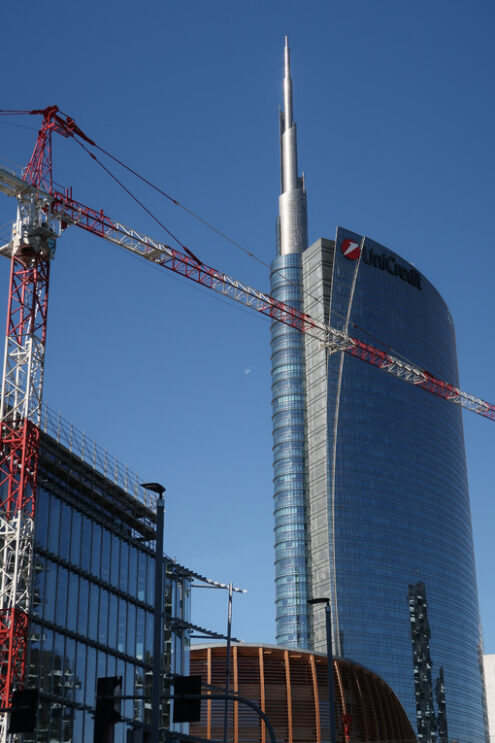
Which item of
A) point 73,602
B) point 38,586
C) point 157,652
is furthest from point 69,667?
point 157,652

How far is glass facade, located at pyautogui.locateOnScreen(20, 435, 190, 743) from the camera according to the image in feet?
210

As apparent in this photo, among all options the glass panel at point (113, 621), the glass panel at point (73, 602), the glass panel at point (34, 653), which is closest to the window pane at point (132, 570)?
the glass panel at point (113, 621)

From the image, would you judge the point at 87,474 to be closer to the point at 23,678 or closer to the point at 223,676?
the point at 23,678

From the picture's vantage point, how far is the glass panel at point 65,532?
67.5 meters

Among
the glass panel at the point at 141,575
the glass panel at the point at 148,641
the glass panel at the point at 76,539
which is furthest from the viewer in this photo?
the glass panel at the point at 141,575

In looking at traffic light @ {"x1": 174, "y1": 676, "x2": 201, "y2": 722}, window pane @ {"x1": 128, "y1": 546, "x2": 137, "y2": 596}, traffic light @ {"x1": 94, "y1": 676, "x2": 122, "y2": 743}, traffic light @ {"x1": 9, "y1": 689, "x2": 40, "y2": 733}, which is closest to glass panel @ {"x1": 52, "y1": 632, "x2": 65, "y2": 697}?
window pane @ {"x1": 128, "y1": 546, "x2": 137, "y2": 596}

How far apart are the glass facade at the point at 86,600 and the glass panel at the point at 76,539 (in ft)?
0.27

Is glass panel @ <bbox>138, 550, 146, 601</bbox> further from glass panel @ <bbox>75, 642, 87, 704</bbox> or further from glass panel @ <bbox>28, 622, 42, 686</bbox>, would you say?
glass panel @ <bbox>28, 622, 42, 686</bbox>

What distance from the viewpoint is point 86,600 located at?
69.3 metres

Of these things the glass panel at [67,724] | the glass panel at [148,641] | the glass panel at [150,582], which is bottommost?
the glass panel at [67,724]

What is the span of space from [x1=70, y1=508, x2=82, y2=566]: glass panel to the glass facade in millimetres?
83

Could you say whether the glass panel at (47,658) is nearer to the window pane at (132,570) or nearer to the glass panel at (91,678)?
the glass panel at (91,678)

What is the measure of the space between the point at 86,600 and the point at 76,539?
401 cm

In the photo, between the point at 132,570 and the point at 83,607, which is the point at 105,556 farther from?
the point at 83,607
